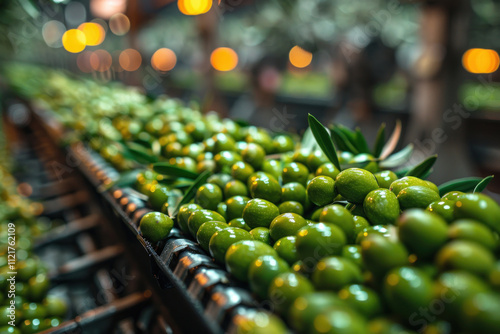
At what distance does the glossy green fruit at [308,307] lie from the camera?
0.65 meters

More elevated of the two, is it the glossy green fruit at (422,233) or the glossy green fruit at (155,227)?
the glossy green fruit at (422,233)

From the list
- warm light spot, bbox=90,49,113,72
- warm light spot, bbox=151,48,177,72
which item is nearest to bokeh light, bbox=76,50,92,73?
warm light spot, bbox=90,49,113,72

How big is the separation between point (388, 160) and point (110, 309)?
1.32 metres

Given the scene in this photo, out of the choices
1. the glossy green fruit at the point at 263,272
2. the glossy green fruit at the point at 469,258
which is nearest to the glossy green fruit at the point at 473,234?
the glossy green fruit at the point at 469,258

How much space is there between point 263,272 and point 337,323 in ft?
0.77

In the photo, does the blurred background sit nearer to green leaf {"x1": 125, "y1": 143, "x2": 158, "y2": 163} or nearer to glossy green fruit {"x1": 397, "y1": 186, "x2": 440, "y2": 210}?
green leaf {"x1": 125, "y1": 143, "x2": 158, "y2": 163}

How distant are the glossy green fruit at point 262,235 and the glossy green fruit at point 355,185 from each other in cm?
25

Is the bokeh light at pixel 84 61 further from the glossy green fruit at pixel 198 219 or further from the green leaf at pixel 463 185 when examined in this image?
the green leaf at pixel 463 185

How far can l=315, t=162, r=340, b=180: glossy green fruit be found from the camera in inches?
49.1

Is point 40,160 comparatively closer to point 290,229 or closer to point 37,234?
point 37,234

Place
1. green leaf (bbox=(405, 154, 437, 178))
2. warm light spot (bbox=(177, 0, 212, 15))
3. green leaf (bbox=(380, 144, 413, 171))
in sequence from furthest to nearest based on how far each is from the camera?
warm light spot (bbox=(177, 0, 212, 15)) < green leaf (bbox=(380, 144, 413, 171)) < green leaf (bbox=(405, 154, 437, 178))

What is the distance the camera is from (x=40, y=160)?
447cm

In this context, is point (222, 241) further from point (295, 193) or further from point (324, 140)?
point (324, 140)

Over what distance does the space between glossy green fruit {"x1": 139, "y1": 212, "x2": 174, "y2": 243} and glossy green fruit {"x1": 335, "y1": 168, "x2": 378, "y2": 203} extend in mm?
565
